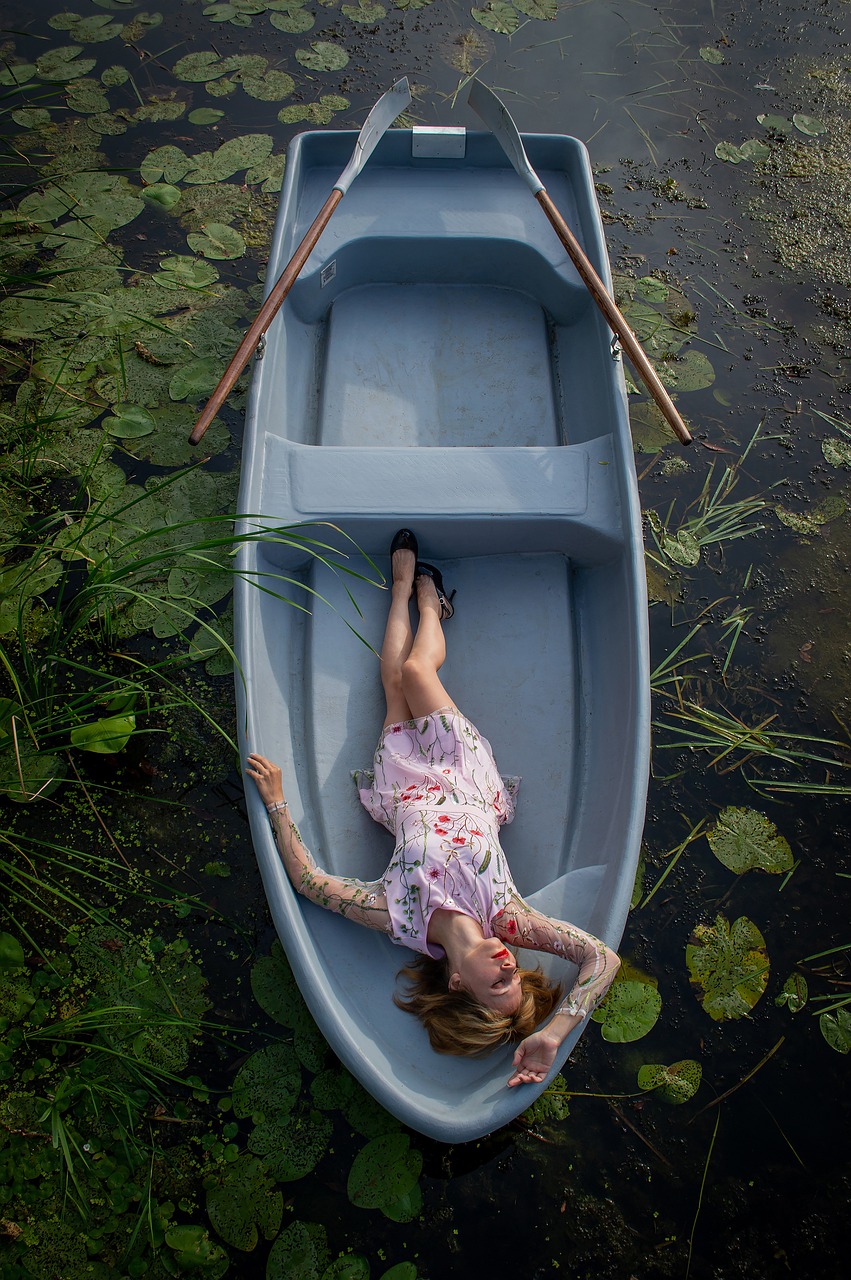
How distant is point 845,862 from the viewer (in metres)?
2.75

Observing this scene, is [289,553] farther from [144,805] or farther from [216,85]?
[216,85]

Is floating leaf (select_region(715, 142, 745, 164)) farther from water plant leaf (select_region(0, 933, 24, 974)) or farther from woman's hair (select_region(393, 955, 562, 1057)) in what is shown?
water plant leaf (select_region(0, 933, 24, 974))

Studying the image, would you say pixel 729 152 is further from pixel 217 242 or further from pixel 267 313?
pixel 267 313

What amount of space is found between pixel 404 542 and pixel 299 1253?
1.94 metres

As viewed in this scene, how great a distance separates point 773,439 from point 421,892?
2.53m

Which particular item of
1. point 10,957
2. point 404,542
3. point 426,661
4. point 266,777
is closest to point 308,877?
point 266,777

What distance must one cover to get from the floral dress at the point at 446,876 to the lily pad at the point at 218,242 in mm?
2633

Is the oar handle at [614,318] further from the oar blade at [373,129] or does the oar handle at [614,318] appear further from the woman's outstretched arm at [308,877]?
the woman's outstretched arm at [308,877]

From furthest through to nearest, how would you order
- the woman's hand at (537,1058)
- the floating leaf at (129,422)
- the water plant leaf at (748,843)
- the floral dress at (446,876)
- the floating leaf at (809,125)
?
the floating leaf at (809,125) → the floating leaf at (129,422) → the water plant leaf at (748,843) → the floral dress at (446,876) → the woman's hand at (537,1058)

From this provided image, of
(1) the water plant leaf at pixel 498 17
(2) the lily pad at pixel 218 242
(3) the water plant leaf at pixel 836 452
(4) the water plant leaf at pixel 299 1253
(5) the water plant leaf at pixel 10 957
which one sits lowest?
(4) the water plant leaf at pixel 299 1253

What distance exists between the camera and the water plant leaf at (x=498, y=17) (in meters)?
4.71

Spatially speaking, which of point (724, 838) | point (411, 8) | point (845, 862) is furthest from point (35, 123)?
point (845, 862)

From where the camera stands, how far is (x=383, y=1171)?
2.21 meters

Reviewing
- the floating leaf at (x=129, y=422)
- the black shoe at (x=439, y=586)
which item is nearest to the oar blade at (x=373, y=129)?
the floating leaf at (x=129, y=422)
